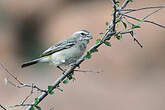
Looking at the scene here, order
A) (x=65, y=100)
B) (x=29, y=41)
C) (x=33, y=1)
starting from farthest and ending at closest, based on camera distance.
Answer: (x=29, y=41) < (x=33, y=1) < (x=65, y=100)

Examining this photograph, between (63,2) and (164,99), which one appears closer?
(164,99)

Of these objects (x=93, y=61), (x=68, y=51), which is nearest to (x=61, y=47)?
(x=68, y=51)

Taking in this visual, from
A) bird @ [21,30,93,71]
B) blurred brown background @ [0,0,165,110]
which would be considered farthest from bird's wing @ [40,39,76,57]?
blurred brown background @ [0,0,165,110]

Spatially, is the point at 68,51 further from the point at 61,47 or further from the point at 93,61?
the point at 93,61

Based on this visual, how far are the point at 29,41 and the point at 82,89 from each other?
12.3 feet

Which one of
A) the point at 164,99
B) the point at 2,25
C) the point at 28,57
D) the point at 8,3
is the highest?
the point at 8,3

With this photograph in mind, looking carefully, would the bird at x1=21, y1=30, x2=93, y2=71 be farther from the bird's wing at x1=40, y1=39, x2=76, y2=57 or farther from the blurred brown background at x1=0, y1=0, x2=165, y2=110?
Answer: the blurred brown background at x1=0, y1=0, x2=165, y2=110

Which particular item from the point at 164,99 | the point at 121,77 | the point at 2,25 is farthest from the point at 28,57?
the point at 164,99

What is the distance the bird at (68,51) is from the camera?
20.8ft

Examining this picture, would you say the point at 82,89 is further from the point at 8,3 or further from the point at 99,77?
the point at 8,3

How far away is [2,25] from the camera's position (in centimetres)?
1510

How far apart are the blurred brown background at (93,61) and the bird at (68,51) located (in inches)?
244

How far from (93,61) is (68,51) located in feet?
22.7

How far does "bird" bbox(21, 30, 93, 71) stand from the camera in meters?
6.33
